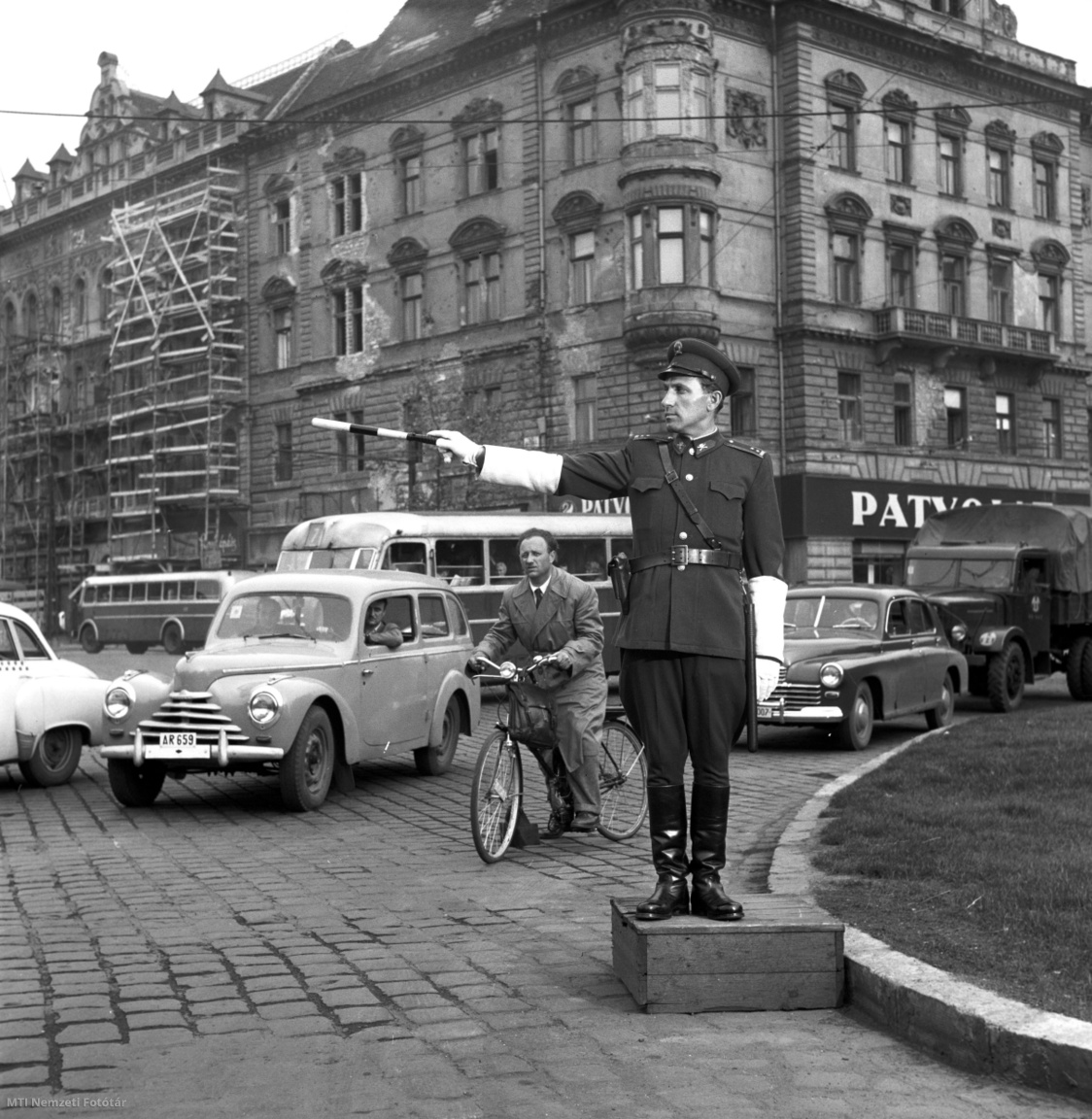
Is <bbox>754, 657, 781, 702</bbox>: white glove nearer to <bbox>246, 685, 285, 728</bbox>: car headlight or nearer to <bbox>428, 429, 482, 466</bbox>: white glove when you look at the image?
<bbox>428, 429, 482, 466</bbox>: white glove

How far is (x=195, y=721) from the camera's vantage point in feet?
34.8

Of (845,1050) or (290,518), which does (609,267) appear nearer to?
(290,518)

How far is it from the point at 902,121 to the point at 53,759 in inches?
1403

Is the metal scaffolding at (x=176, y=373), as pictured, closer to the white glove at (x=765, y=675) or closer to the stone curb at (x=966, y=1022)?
the white glove at (x=765, y=675)

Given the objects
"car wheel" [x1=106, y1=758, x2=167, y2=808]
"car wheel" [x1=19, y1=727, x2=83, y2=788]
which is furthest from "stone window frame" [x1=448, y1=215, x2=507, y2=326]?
"car wheel" [x1=106, y1=758, x2=167, y2=808]

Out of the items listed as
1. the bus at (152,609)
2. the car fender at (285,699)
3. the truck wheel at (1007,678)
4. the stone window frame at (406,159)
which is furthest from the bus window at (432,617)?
the stone window frame at (406,159)

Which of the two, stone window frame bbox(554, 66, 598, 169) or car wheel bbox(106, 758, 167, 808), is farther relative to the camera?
stone window frame bbox(554, 66, 598, 169)

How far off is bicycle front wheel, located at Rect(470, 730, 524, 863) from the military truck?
38.5 ft

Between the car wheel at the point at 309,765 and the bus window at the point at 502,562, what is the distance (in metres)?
13.5

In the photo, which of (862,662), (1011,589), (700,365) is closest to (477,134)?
(1011,589)

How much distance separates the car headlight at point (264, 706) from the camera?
10.5m

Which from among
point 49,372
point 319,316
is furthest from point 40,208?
point 319,316

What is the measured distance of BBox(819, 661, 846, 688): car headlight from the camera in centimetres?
1499

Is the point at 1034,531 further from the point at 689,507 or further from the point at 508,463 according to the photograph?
the point at 508,463
